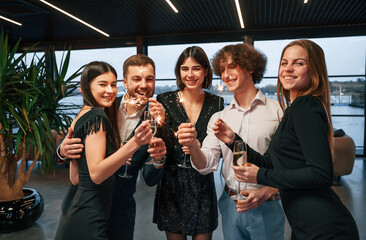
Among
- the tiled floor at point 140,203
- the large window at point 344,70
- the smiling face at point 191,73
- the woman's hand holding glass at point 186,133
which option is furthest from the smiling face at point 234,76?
the large window at point 344,70

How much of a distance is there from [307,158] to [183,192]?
1.00 meters

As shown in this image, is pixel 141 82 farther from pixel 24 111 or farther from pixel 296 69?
pixel 24 111

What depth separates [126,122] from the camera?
191 cm

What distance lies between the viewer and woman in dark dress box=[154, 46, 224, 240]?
1.88 metres

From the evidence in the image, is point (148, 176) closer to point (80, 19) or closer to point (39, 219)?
point (39, 219)

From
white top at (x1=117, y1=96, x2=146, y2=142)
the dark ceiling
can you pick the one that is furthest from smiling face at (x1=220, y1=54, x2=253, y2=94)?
the dark ceiling

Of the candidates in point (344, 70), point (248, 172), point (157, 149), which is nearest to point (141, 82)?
point (157, 149)

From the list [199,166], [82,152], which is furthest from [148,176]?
[82,152]

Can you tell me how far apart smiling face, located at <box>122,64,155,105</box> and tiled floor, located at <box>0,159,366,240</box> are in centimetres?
212

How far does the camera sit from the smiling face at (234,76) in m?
1.63

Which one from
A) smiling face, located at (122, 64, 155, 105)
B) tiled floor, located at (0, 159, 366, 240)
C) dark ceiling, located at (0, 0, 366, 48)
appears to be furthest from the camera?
dark ceiling, located at (0, 0, 366, 48)

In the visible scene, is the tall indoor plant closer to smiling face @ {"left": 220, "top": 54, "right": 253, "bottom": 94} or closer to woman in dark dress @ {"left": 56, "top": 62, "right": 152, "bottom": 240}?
woman in dark dress @ {"left": 56, "top": 62, "right": 152, "bottom": 240}

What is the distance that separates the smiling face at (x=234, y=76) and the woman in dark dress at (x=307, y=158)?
313mm

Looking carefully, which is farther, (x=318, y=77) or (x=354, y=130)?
(x=354, y=130)
